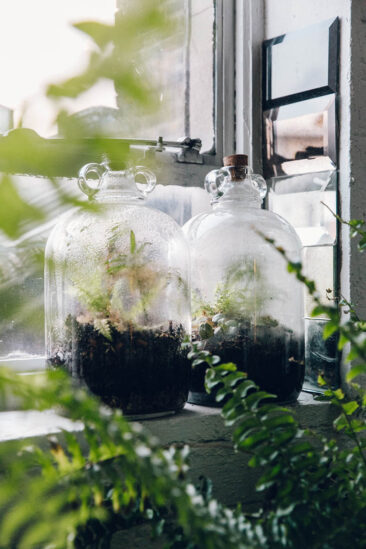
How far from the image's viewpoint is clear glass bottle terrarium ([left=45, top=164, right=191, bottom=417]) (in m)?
0.98

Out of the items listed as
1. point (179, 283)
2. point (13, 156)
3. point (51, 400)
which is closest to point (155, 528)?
point (51, 400)

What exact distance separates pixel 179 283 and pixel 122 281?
130 mm

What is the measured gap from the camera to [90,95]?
0.71 feet

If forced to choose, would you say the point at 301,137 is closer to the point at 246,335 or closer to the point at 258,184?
the point at 258,184

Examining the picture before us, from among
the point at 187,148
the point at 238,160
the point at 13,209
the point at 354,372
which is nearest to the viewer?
the point at 13,209

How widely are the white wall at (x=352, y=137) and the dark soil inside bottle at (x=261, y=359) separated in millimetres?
181

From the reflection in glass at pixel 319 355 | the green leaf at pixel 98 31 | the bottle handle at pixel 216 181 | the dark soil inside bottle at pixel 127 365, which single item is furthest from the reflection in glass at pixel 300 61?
the green leaf at pixel 98 31

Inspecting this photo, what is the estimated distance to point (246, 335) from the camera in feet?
3.71

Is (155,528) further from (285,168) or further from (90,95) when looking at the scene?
(285,168)

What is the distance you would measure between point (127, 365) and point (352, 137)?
2.16 ft

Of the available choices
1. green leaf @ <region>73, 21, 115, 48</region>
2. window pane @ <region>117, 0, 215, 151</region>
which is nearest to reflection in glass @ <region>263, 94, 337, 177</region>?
window pane @ <region>117, 0, 215, 151</region>

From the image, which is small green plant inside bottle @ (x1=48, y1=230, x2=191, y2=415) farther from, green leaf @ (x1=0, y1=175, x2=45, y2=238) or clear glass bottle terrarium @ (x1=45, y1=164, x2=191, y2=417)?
green leaf @ (x1=0, y1=175, x2=45, y2=238)

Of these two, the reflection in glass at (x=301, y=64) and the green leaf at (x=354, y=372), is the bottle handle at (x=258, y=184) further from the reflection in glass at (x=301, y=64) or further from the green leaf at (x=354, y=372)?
the green leaf at (x=354, y=372)

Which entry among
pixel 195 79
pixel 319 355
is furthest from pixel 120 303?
pixel 195 79
